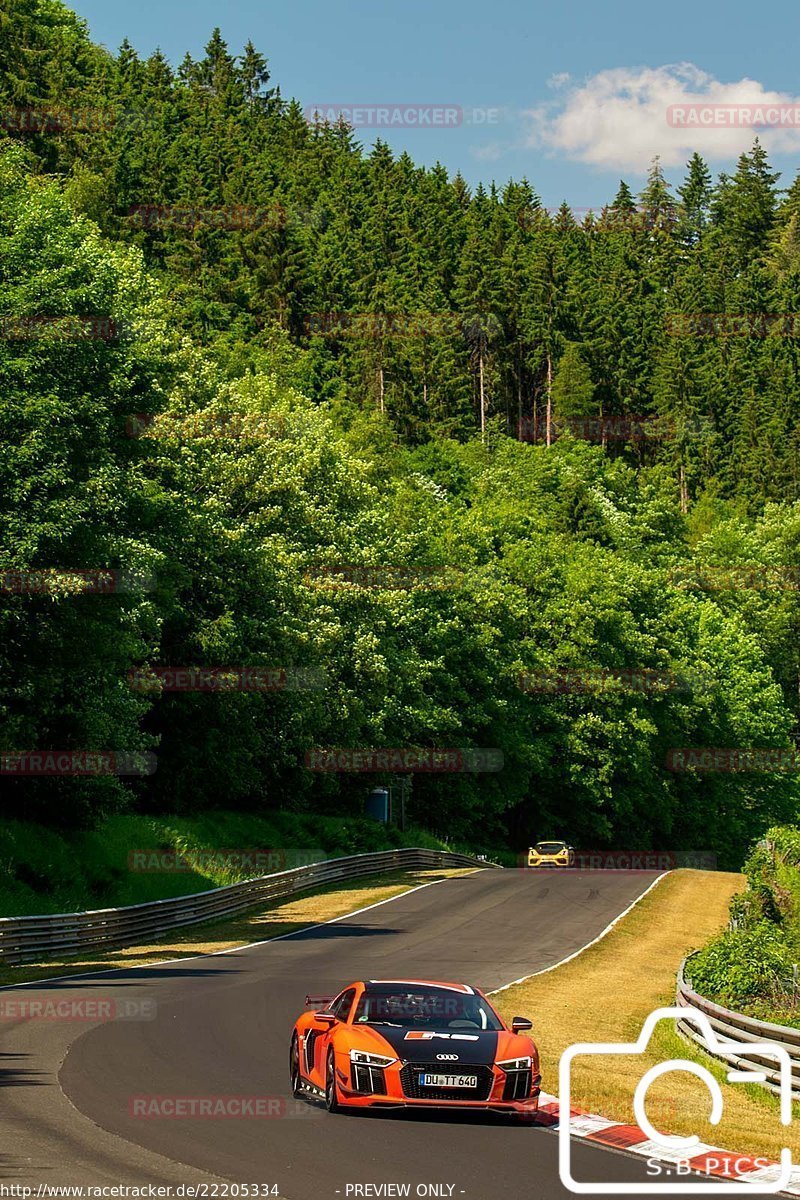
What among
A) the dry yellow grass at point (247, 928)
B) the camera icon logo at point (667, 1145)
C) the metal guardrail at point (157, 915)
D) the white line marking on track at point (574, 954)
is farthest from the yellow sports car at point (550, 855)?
the camera icon logo at point (667, 1145)

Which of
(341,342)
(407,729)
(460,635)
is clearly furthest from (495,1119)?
(341,342)

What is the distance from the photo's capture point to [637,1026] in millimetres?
24875

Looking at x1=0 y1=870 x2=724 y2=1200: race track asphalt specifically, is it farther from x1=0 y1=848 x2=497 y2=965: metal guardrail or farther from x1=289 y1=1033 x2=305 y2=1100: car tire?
x1=0 y1=848 x2=497 y2=965: metal guardrail

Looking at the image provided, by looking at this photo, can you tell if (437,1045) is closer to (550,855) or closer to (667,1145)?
(667,1145)

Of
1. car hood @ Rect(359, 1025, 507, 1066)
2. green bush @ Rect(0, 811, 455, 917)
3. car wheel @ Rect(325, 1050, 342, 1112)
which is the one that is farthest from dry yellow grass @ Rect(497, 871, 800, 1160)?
green bush @ Rect(0, 811, 455, 917)

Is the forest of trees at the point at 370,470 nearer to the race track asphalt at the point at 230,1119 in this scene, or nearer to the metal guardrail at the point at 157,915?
the metal guardrail at the point at 157,915

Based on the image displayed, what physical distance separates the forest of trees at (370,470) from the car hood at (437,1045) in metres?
19.1

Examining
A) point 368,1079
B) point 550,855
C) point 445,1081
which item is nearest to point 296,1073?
point 368,1079

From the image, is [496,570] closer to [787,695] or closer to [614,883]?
[614,883]

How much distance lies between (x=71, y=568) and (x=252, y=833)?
22.2 m

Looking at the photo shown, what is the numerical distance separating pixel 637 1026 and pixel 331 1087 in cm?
1208

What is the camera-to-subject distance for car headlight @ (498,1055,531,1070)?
13.9 m

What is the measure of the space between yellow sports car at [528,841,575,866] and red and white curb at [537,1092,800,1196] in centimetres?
5761

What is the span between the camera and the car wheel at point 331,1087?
45.6 ft
